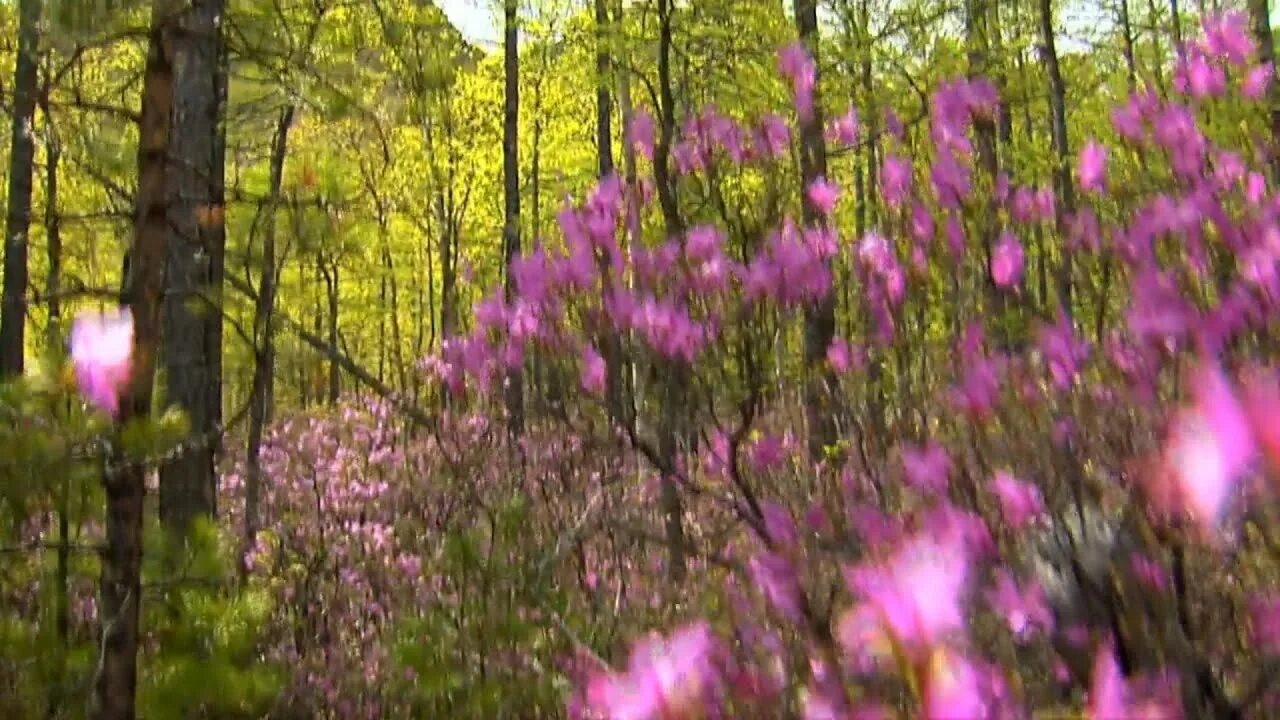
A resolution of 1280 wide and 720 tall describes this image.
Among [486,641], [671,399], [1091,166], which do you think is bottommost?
[486,641]

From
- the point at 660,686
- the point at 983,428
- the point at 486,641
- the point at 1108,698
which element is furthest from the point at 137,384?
the point at 1108,698

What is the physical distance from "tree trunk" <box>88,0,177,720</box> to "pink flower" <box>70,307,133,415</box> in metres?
0.03

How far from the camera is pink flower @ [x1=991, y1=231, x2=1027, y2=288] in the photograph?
2959 mm

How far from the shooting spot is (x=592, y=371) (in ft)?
11.9

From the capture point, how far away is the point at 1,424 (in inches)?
114

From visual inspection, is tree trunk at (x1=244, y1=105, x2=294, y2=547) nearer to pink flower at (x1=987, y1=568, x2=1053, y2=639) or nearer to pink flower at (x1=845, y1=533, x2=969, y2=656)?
pink flower at (x1=987, y1=568, x2=1053, y2=639)

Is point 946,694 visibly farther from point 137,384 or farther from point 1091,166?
point 1091,166

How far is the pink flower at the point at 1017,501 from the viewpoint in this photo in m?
2.21

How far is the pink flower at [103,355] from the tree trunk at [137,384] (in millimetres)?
32

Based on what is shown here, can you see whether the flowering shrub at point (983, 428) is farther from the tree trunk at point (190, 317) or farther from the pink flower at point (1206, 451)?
the tree trunk at point (190, 317)

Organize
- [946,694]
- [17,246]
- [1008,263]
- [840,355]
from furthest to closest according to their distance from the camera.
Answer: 1. [17,246]
2. [840,355]
3. [1008,263]
4. [946,694]

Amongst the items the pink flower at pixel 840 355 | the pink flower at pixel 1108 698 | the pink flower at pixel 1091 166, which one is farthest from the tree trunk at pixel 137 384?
the pink flower at pixel 1091 166

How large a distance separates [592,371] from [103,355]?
149 centimetres

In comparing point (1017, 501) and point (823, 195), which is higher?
point (823, 195)
